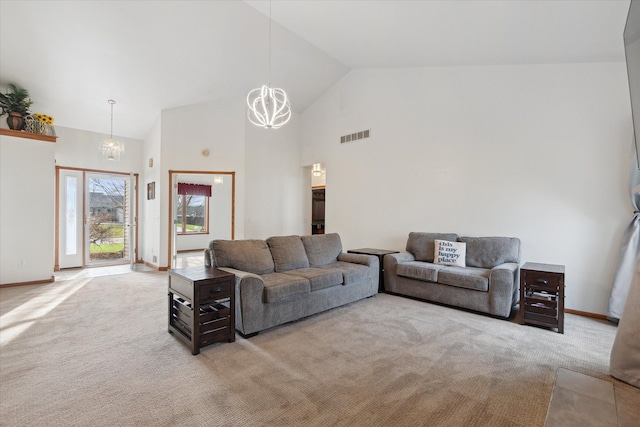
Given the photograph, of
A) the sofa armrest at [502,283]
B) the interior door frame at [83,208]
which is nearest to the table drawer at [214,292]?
the sofa armrest at [502,283]

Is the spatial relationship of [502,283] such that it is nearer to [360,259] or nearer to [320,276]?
[360,259]

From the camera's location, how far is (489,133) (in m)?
4.44

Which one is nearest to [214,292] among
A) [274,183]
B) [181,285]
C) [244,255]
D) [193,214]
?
[181,285]

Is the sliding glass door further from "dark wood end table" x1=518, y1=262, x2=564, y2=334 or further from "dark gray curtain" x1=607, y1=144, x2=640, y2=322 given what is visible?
"dark gray curtain" x1=607, y1=144, x2=640, y2=322

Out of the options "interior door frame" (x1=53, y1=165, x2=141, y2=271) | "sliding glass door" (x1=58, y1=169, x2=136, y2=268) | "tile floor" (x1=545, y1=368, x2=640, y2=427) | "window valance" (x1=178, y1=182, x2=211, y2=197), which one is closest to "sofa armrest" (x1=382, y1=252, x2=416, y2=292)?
"tile floor" (x1=545, y1=368, x2=640, y2=427)

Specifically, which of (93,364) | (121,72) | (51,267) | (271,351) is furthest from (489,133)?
(51,267)

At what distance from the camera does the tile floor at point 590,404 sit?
1.34 m

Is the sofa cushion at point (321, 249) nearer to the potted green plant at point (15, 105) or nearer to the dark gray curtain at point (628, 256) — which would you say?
the dark gray curtain at point (628, 256)

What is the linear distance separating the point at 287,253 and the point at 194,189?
657 centimetres

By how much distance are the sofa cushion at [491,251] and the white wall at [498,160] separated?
259 millimetres

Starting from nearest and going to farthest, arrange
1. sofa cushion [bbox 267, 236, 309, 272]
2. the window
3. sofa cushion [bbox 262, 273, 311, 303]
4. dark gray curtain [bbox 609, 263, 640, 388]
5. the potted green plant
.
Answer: dark gray curtain [bbox 609, 263, 640, 388] < sofa cushion [bbox 262, 273, 311, 303] < sofa cushion [bbox 267, 236, 309, 272] < the potted green plant < the window

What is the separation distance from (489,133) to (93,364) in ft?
17.1

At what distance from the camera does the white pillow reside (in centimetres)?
426

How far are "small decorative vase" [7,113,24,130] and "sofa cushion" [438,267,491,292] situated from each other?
264 inches
